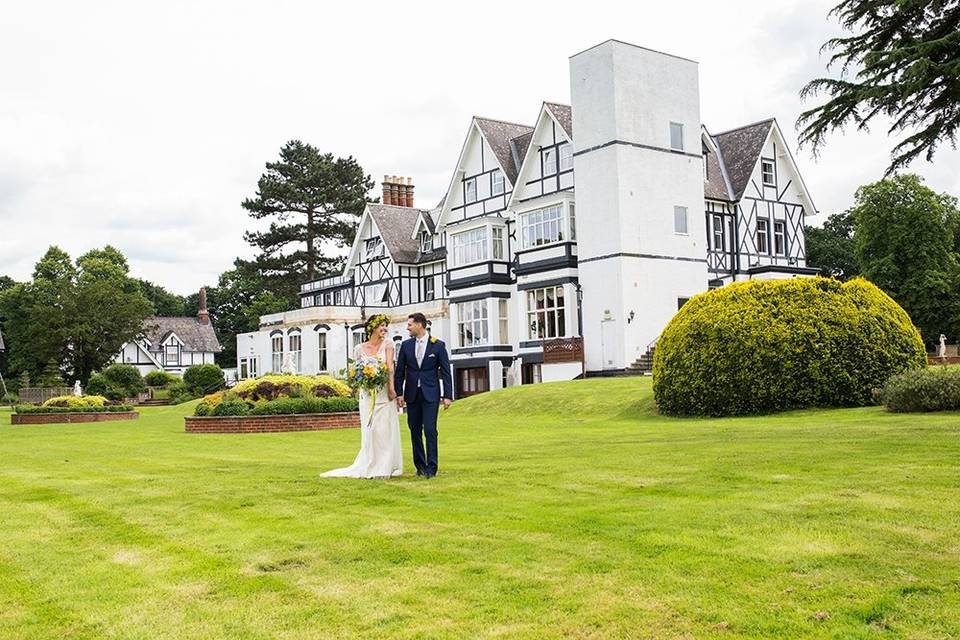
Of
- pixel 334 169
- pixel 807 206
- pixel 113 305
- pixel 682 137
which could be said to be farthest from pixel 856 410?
pixel 113 305

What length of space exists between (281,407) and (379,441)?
42.7ft

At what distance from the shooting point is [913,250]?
5775 cm

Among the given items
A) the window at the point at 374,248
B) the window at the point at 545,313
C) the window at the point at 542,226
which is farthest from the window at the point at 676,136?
the window at the point at 374,248

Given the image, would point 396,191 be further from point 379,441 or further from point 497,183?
point 379,441

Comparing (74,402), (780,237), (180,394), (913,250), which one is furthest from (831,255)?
(74,402)

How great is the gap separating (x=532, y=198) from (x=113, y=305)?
35.2 m

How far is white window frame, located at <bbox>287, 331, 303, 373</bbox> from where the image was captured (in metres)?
55.7

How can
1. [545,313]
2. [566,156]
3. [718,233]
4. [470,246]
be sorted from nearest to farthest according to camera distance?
[545,313], [566,156], [718,233], [470,246]

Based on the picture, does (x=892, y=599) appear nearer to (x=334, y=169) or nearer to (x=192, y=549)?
(x=192, y=549)

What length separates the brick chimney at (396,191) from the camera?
61.3 meters

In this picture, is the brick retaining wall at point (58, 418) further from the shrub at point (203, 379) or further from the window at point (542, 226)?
the shrub at point (203, 379)

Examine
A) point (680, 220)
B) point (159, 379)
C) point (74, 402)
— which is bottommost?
point (74, 402)

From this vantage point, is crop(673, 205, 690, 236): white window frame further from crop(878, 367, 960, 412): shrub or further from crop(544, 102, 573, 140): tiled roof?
crop(878, 367, 960, 412): shrub

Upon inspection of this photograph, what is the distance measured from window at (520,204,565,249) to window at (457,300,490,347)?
387cm
